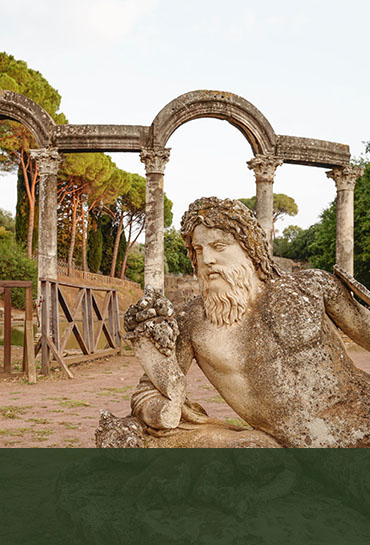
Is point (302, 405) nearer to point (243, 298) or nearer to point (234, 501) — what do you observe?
point (243, 298)

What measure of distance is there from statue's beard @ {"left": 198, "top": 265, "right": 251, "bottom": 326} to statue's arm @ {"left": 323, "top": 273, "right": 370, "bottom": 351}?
0.31 metres

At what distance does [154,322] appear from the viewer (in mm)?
1687

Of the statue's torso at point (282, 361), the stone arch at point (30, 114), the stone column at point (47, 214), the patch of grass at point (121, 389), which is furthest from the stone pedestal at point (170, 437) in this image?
the stone arch at point (30, 114)

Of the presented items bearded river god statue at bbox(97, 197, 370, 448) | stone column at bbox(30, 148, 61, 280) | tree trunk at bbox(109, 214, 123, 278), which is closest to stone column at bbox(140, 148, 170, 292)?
stone column at bbox(30, 148, 61, 280)

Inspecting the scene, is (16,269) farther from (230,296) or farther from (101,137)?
(230,296)

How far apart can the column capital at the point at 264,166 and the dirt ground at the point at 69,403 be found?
257 inches

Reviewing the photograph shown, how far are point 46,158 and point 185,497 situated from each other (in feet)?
45.3

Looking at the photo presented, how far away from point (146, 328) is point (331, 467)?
28.4 inches

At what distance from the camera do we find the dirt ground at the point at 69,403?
5.02 metres

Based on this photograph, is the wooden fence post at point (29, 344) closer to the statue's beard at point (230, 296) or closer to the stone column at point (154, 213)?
the stone column at point (154, 213)

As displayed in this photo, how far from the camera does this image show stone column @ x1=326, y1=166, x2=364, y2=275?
15.8 metres

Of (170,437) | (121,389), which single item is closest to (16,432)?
(121,389)

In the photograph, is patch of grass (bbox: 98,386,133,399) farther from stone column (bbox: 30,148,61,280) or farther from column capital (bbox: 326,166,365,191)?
column capital (bbox: 326,166,365,191)

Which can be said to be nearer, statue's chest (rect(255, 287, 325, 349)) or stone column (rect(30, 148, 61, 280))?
statue's chest (rect(255, 287, 325, 349))
